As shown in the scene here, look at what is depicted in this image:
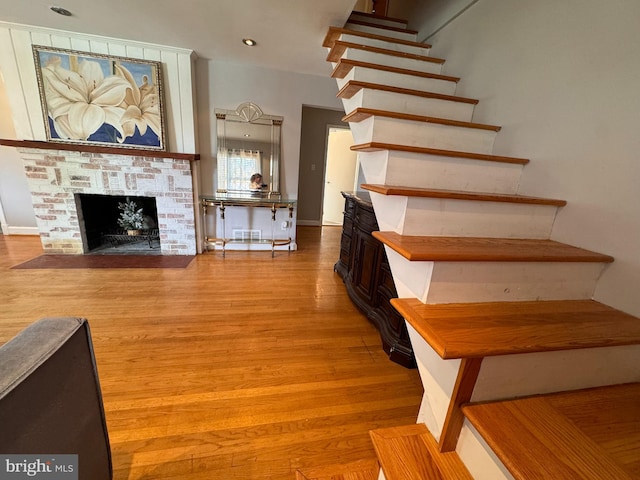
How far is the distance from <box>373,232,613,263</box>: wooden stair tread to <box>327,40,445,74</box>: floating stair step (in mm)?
1577

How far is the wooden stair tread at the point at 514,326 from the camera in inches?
27.5

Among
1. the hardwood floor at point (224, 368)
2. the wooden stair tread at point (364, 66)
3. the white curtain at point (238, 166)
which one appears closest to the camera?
the hardwood floor at point (224, 368)

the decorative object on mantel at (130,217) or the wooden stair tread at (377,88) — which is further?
the decorative object on mantel at (130,217)

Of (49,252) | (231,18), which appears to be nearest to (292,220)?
(231,18)

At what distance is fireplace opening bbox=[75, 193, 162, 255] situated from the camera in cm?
347

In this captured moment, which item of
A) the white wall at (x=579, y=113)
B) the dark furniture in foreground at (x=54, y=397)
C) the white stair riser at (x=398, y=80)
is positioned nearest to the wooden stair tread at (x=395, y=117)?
the white wall at (x=579, y=113)

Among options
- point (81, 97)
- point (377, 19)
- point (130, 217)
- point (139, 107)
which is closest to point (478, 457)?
point (377, 19)

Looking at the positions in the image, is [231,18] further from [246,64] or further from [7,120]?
[7,120]

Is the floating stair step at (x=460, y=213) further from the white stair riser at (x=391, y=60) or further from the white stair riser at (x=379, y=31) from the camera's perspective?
the white stair riser at (x=379, y=31)

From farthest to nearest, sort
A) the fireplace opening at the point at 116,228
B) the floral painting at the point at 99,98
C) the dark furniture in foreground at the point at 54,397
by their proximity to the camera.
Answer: the fireplace opening at the point at 116,228 → the floral painting at the point at 99,98 → the dark furniture in foreground at the point at 54,397

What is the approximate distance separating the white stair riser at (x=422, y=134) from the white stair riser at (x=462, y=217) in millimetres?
430

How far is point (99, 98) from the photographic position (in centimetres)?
298

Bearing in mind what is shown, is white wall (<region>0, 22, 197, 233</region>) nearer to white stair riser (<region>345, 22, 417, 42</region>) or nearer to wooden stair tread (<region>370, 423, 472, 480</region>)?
white stair riser (<region>345, 22, 417, 42</region>)

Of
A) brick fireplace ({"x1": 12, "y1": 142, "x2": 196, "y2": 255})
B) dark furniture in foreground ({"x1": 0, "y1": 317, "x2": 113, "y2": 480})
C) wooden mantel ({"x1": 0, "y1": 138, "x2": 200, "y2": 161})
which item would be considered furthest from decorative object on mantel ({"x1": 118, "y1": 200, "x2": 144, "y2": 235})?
dark furniture in foreground ({"x1": 0, "y1": 317, "x2": 113, "y2": 480})
